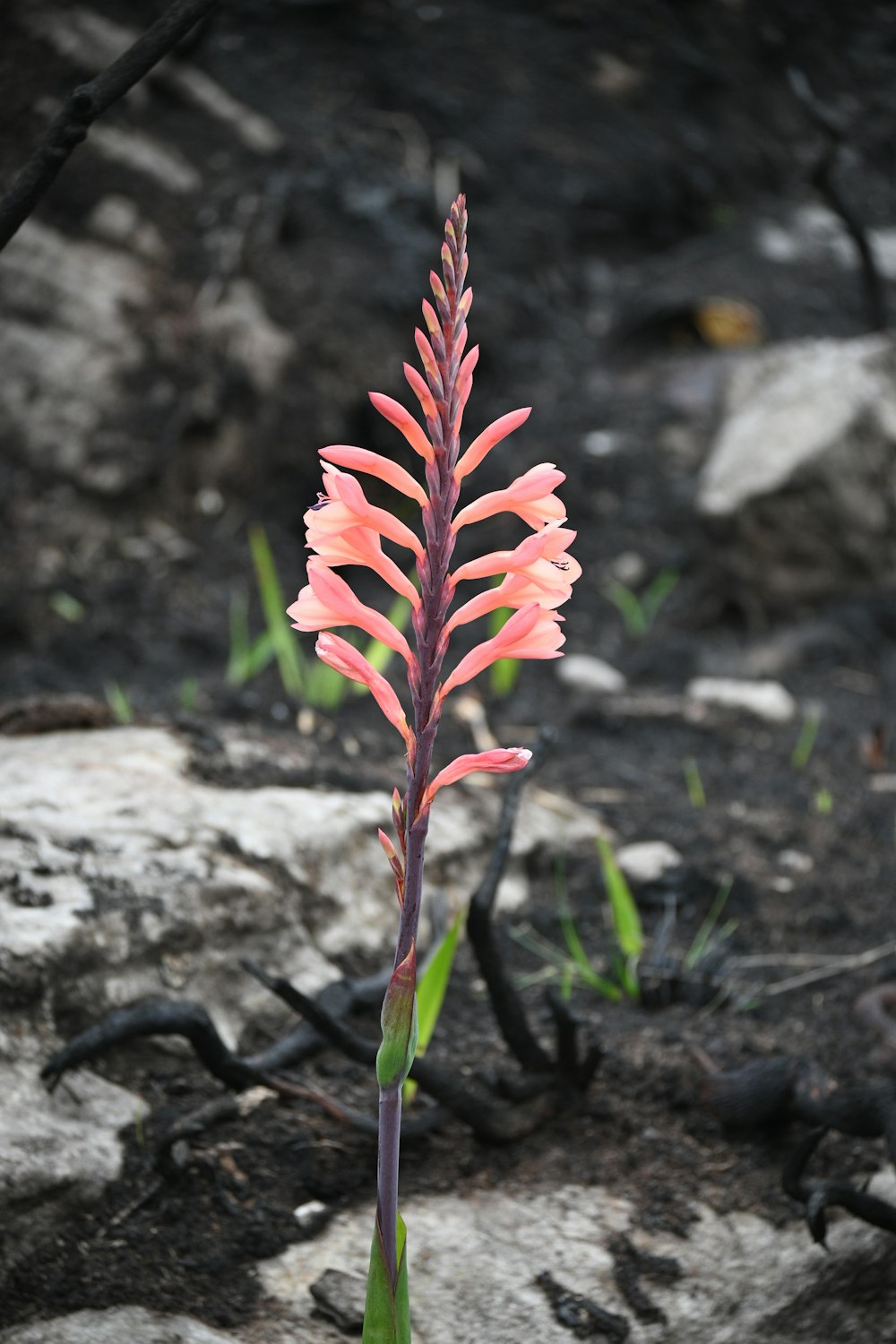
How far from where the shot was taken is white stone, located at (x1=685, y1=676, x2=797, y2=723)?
11.6 ft

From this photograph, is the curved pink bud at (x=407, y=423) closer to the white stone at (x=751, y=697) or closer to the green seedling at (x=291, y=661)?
the green seedling at (x=291, y=661)

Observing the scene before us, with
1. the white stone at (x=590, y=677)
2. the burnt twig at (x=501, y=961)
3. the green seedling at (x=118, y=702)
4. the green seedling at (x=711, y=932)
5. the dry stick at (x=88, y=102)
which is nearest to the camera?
the dry stick at (x=88, y=102)

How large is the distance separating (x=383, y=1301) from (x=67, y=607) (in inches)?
111

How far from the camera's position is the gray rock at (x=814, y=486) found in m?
3.95

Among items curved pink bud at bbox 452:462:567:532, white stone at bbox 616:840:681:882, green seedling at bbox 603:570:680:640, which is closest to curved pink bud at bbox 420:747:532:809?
curved pink bud at bbox 452:462:567:532

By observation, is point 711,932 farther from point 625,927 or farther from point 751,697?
point 751,697

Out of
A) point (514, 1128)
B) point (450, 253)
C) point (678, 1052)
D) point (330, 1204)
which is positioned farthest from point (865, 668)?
point (450, 253)

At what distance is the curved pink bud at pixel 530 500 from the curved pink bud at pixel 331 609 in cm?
12

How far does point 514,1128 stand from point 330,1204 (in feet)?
0.95

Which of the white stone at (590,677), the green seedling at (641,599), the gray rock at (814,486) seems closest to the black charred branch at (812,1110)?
the white stone at (590,677)

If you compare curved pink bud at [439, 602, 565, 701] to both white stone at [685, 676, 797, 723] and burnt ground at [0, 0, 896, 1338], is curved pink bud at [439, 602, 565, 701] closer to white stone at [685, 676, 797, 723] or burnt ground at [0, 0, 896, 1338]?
burnt ground at [0, 0, 896, 1338]

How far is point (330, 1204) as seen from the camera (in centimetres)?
163

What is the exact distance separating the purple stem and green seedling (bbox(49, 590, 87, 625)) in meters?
2.71

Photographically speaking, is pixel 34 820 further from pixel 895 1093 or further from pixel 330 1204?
pixel 895 1093
